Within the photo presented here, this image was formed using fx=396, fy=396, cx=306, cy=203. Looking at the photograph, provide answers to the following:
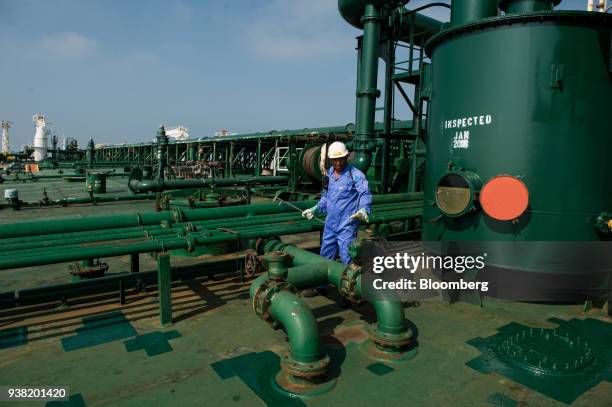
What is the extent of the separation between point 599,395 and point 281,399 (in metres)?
2.13

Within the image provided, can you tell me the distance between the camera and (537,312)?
4.12m

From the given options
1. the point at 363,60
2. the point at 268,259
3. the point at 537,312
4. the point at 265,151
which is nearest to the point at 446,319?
the point at 537,312

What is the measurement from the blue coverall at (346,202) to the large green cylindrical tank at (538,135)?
110 centimetres

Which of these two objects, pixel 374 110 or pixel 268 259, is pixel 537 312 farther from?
pixel 374 110

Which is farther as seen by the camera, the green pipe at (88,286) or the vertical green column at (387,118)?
the vertical green column at (387,118)

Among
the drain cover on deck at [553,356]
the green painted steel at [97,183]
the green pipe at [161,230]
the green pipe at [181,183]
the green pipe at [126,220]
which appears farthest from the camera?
the green painted steel at [97,183]

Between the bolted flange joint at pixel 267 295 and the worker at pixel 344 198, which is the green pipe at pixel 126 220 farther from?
the bolted flange joint at pixel 267 295

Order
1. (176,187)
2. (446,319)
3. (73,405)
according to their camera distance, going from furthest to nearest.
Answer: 1. (176,187)
2. (446,319)
3. (73,405)

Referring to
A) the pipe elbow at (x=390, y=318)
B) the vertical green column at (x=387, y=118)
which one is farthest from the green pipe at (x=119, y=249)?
the vertical green column at (x=387, y=118)

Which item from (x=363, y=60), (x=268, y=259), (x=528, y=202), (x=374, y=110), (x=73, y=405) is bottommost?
(x=73, y=405)

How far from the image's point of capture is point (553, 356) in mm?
3139

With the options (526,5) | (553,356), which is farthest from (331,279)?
(526,5)

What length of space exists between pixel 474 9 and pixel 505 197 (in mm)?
2827

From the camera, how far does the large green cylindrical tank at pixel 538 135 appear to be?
394 centimetres
